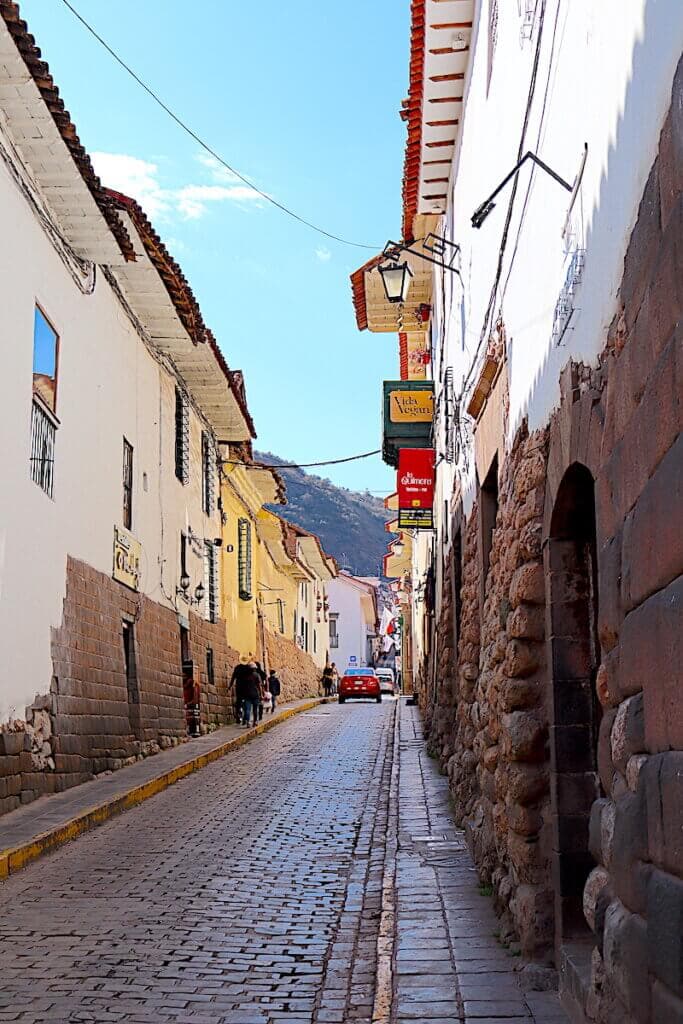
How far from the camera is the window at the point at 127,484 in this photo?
17156mm

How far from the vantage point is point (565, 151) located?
5363 mm

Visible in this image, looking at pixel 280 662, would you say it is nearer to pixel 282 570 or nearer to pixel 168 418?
pixel 282 570

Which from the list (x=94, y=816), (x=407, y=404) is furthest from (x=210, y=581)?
(x=94, y=816)

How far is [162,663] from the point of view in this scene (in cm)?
1920

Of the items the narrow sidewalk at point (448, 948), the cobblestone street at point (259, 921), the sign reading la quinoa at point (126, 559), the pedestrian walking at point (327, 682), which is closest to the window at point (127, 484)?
the sign reading la quinoa at point (126, 559)

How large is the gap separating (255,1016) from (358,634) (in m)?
77.7

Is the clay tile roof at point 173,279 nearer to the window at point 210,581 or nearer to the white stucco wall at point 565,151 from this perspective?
the window at point 210,581

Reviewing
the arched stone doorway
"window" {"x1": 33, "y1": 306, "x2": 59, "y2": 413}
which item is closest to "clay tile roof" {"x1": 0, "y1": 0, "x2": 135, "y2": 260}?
"window" {"x1": 33, "y1": 306, "x2": 59, "y2": 413}

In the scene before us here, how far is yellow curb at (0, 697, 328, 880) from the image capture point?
9.18m

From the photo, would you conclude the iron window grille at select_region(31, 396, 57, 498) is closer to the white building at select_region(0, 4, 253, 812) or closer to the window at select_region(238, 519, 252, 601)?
the white building at select_region(0, 4, 253, 812)

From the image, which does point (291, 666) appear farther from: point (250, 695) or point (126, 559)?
point (126, 559)

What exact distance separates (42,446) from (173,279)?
186 inches

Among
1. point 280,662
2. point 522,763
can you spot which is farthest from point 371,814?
point 280,662

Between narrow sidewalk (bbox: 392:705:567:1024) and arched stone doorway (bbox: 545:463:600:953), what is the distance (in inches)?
16.0
